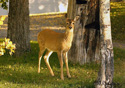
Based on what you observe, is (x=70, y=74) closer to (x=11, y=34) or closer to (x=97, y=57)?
(x=97, y=57)

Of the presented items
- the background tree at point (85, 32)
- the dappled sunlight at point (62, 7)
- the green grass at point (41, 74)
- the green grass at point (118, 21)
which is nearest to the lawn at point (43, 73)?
the green grass at point (41, 74)

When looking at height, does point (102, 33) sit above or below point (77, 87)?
above

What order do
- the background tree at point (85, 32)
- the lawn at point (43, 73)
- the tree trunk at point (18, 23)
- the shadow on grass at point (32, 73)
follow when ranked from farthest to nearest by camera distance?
the tree trunk at point (18, 23), the background tree at point (85, 32), the shadow on grass at point (32, 73), the lawn at point (43, 73)

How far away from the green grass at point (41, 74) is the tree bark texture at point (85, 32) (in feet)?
1.01

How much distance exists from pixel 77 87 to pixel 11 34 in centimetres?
417

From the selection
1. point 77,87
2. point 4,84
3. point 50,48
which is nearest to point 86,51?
point 50,48

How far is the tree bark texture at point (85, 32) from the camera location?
9.48 m

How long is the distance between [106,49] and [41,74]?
2362 millimetres

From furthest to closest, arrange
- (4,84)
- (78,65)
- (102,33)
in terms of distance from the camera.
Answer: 1. (78,65)
2. (4,84)
3. (102,33)

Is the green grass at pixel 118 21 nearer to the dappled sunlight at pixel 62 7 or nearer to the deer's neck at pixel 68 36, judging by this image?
the dappled sunlight at pixel 62 7

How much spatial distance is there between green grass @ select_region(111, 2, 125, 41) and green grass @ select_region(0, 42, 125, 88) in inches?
208

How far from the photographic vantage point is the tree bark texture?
9477 mm

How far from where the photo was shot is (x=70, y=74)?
8.62 metres

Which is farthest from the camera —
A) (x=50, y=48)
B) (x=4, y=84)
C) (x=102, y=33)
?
(x=50, y=48)
